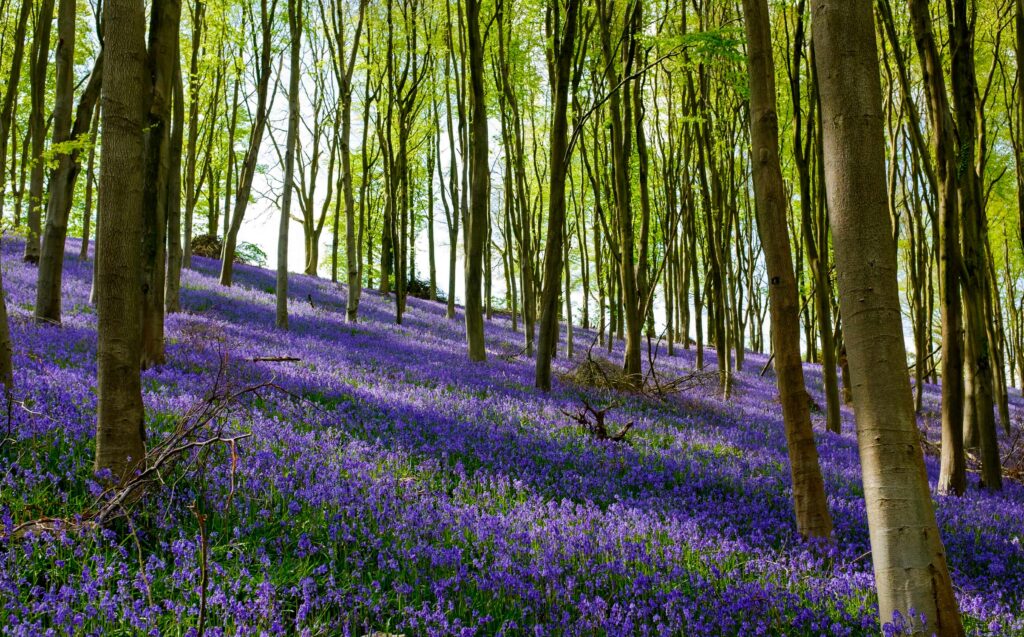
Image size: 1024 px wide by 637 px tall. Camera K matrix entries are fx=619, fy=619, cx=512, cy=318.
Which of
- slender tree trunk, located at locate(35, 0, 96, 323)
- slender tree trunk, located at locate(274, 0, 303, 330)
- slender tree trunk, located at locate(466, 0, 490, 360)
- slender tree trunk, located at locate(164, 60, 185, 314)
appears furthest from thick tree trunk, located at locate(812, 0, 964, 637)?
slender tree trunk, located at locate(274, 0, 303, 330)

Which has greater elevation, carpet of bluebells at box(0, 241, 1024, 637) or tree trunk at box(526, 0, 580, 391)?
tree trunk at box(526, 0, 580, 391)

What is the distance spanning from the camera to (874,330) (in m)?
2.89

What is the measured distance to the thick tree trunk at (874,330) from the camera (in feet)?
9.16

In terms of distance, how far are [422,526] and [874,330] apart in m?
2.81

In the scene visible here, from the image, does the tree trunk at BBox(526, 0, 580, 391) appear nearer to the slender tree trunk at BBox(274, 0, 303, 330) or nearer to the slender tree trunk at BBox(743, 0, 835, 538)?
the slender tree trunk at BBox(743, 0, 835, 538)

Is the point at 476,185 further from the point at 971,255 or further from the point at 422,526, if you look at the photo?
the point at 422,526

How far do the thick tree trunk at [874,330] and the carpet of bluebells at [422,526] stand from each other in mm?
704

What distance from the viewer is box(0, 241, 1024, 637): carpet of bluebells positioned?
2.90m

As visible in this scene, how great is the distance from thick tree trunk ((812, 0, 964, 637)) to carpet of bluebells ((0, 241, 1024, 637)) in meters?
0.70

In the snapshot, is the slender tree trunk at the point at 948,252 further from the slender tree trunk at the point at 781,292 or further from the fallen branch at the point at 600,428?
the fallen branch at the point at 600,428

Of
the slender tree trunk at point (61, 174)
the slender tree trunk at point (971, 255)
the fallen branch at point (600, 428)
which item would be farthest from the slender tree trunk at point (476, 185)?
the slender tree trunk at point (971, 255)

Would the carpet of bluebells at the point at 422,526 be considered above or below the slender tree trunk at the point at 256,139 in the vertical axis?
below

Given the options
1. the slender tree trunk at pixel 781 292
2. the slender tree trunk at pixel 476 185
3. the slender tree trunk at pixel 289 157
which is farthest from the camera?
the slender tree trunk at pixel 289 157

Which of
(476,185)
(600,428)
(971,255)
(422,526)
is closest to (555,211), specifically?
(476,185)
